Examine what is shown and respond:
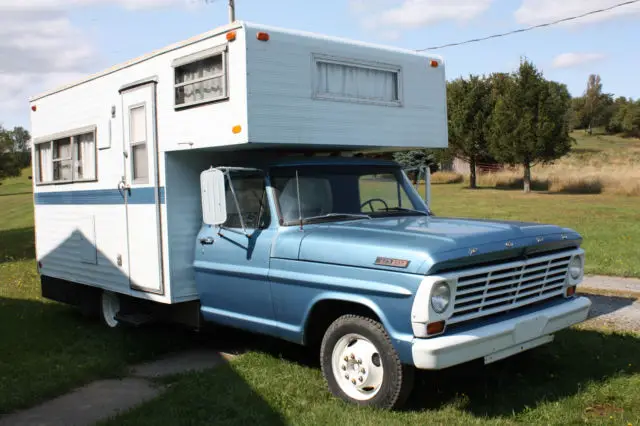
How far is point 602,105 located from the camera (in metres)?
93.2

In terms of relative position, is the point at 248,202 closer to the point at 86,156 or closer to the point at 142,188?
the point at 142,188

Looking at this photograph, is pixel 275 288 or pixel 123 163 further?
pixel 123 163

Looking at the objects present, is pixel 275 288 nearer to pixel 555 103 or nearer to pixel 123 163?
pixel 123 163

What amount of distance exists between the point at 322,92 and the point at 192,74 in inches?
50.5

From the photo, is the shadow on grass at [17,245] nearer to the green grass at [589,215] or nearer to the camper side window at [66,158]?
the camper side window at [66,158]

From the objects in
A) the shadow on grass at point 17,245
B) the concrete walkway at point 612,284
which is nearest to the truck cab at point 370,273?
the concrete walkway at point 612,284

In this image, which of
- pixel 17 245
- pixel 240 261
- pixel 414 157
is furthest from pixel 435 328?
pixel 414 157

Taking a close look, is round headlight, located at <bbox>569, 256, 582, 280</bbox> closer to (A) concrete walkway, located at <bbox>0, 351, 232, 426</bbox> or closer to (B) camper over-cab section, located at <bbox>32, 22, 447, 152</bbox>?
(B) camper over-cab section, located at <bbox>32, 22, 447, 152</bbox>

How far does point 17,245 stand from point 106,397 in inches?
569

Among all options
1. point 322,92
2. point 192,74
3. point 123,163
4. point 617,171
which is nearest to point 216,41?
point 192,74

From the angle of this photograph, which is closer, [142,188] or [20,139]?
[142,188]

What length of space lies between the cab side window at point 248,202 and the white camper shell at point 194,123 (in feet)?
1.03

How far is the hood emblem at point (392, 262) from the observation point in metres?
4.65

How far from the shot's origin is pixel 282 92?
5906mm
